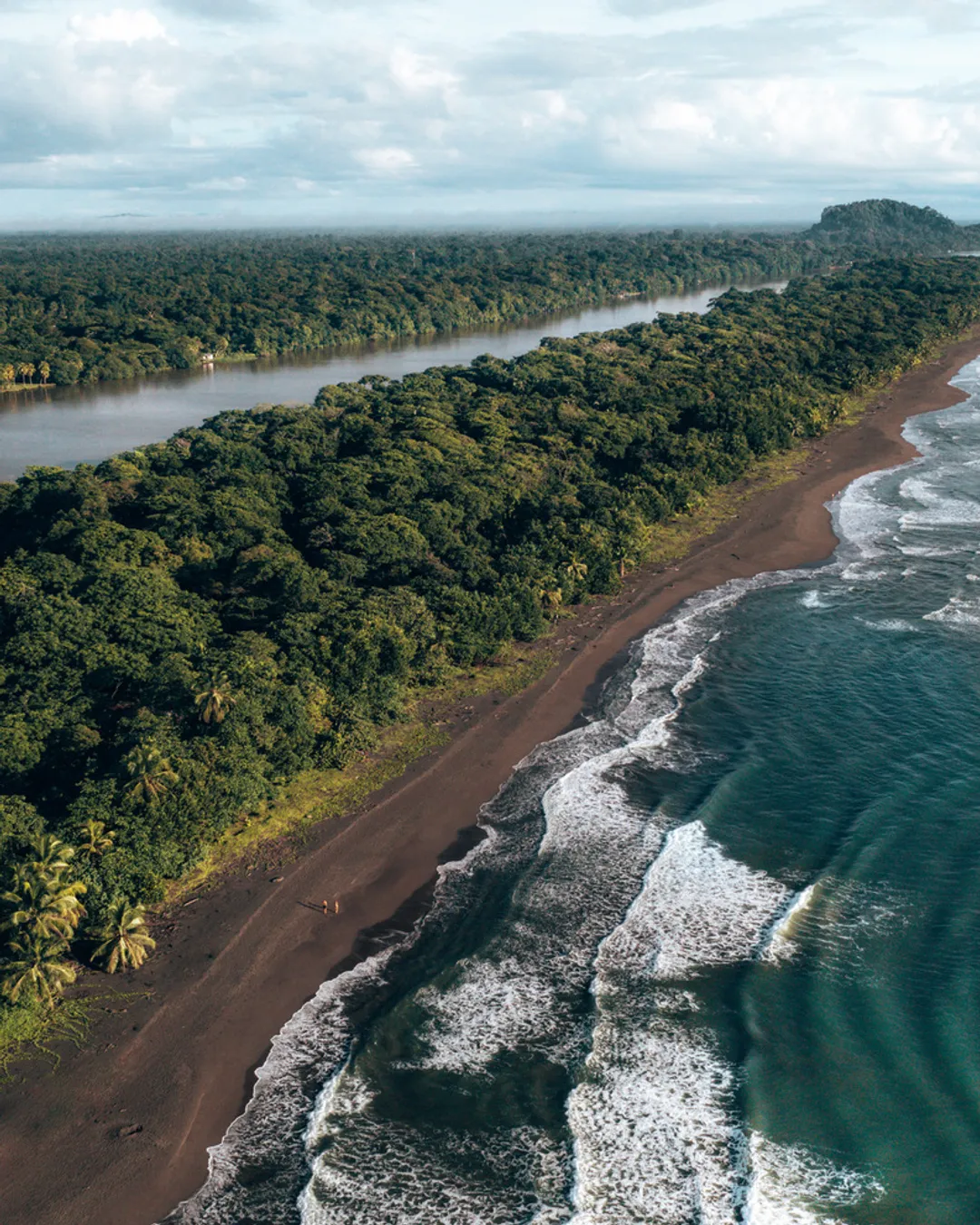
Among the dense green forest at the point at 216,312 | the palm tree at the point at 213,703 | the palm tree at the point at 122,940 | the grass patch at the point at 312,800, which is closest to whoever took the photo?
the palm tree at the point at 122,940

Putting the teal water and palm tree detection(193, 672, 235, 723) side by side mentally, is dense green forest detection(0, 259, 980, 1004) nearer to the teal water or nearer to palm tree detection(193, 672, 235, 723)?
palm tree detection(193, 672, 235, 723)

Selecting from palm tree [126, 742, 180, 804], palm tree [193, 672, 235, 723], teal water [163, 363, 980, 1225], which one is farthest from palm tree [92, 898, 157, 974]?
palm tree [193, 672, 235, 723]

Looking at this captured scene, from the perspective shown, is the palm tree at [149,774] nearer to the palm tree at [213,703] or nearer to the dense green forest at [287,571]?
the dense green forest at [287,571]

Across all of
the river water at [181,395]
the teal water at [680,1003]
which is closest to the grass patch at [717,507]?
the teal water at [680,1003]

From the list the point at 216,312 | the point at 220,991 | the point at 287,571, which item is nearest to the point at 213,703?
the point at 220,991

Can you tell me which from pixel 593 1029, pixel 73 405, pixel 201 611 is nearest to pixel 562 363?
pixel 73 405

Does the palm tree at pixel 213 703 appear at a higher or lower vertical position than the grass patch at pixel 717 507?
lower

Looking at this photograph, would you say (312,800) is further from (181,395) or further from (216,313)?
(216,313)
